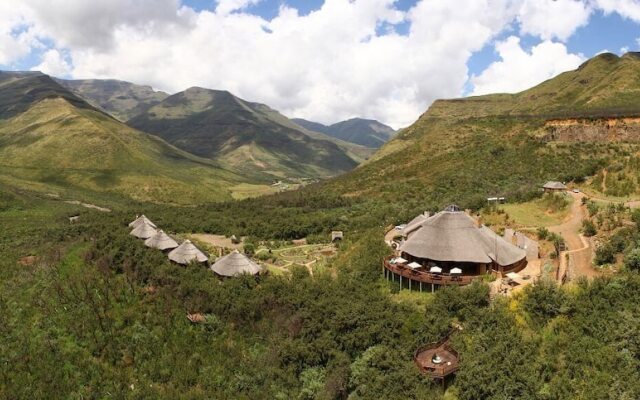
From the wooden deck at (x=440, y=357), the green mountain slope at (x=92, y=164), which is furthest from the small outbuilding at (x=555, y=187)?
the green mountain slope at (x=92, y=164)

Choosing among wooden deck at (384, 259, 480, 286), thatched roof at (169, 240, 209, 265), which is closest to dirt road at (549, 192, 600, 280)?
wooden deck at (384, 259, 480, 286)

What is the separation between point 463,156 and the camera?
86250 mm

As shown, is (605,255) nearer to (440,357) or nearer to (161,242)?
(440,357)

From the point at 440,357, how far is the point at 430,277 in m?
7.15

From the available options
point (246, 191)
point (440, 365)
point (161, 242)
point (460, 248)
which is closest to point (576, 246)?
point (460, 248)

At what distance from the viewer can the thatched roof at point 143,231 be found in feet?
180

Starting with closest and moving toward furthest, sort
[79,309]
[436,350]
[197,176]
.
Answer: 1. [436,350]
2. [79,309]
3. [197,176]

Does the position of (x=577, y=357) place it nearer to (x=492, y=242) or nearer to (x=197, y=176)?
(x=492, y=242)

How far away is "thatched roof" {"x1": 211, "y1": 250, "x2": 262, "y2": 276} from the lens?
4059cm

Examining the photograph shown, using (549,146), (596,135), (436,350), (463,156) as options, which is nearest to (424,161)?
(463,156)

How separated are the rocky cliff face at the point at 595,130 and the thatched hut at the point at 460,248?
4468 cm

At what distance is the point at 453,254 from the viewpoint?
32656 mm

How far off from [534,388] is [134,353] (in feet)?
80.4

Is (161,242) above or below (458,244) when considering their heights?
below
